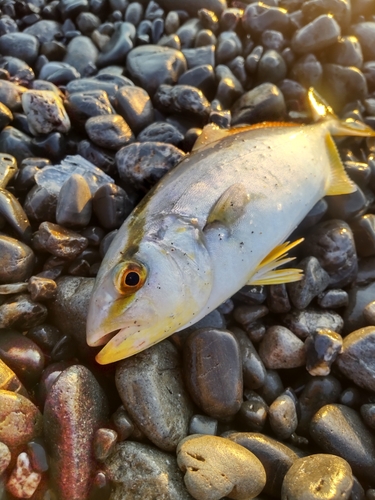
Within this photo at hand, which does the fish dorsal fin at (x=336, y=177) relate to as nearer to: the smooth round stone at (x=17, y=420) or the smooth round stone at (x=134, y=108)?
the smooth round stone at (x=134, y=108)

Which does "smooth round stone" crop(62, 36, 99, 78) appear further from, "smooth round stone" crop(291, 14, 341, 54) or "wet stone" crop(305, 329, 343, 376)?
"wet stone" crop(305, 329, 343, 376)

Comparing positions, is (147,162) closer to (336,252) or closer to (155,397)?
(336,252)

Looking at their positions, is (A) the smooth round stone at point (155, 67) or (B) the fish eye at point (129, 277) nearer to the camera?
(B) the fish eye at point (129, 277)

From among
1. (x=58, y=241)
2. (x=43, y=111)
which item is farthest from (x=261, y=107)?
(x=58, y=241)

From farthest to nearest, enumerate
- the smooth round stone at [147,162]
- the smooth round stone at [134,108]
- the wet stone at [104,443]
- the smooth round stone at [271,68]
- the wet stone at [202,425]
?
the smooth round stone at [271,68] < the smooth round stone at [134,108] < the smooth round stone at [147,162] < the wet stone at [202,425] < the wet stone at [104,443]

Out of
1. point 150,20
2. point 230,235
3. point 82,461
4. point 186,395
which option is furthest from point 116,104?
point 82,461

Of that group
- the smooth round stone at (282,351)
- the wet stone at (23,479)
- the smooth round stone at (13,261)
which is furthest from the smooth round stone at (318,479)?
the smooth round stone at (13,261)

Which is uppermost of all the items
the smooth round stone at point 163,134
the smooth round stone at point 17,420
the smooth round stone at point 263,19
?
the smooth round stone at point 263,19
